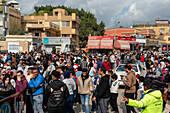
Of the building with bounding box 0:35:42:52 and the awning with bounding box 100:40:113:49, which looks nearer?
the building with bounding box 0:35:42:52

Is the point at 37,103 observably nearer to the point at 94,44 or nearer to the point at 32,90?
the point at 32,90

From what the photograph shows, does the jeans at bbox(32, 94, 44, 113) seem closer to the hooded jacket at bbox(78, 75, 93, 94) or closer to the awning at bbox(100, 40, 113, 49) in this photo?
the hooded jacket at bbox(78, 75, 93, 94)

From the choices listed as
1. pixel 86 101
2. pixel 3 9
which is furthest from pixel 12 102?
pixel 3 9

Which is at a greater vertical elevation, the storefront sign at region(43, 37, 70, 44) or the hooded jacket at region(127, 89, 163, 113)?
the storefront sign at region(43, 37, 70, 44)

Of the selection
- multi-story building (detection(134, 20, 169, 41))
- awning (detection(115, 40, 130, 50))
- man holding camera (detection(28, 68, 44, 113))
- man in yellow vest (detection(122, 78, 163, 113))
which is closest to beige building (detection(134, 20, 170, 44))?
multi-story building (detection(134, 20, 169, 41))

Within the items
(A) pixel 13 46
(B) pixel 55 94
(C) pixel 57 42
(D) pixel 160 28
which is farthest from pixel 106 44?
(D) pixel 160 28

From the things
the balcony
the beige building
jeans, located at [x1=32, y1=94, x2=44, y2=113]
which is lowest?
jeans, located at [x1=32, y1=94, x2=44, y2=113]

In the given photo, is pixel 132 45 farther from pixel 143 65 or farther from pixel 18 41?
pixel 143 65

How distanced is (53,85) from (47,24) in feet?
139

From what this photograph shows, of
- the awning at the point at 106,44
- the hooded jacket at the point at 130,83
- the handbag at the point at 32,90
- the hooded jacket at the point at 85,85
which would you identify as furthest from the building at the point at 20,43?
the hooded jacket at the point at 130,83

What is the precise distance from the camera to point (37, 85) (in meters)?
6.50

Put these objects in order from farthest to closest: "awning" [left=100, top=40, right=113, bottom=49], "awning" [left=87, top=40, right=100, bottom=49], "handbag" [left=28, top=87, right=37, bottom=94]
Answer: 1. "awning" [left=87, top=40, right=100, bottom=49]
2. "awning" [left=100, top=40, right=113, bottom=49]
3. "handbag" [left=28, top=87, right=37, bottom=94]

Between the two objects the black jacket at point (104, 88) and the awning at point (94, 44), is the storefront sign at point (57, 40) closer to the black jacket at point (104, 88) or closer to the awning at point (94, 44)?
the awning at point (94, 44)

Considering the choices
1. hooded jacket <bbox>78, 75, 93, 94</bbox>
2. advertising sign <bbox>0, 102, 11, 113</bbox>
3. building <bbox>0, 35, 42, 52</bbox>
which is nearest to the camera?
advertising sign <bbox>0, 102, 11, 113</bbox>
